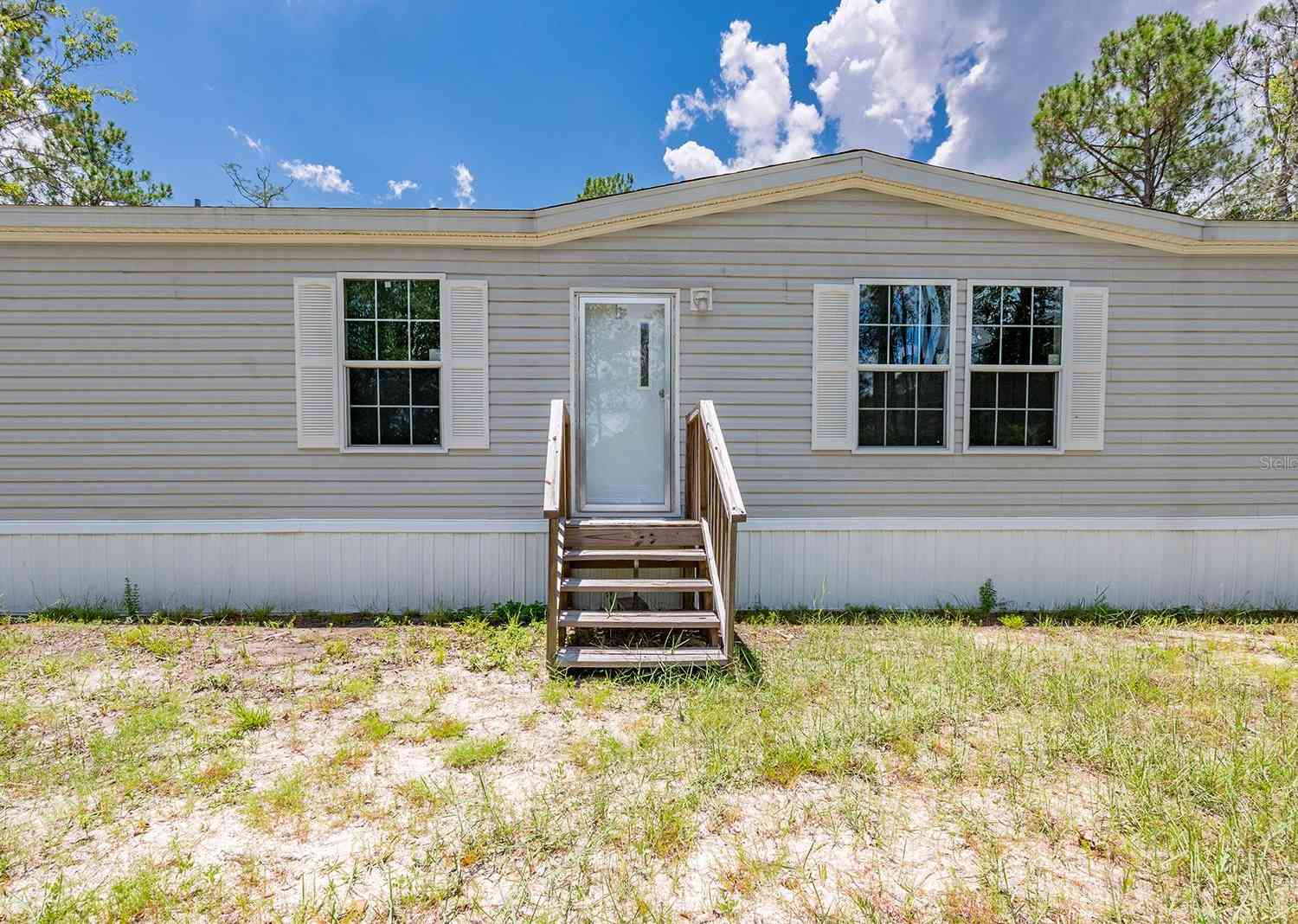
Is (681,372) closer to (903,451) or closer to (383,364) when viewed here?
(903,451)

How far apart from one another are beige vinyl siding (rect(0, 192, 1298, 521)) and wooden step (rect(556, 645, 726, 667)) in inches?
61.4

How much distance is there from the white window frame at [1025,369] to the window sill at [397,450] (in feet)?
14.0

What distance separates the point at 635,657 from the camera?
11.7ft

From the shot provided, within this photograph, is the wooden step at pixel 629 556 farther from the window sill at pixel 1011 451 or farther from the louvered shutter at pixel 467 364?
the window sill at pixel 1011 451

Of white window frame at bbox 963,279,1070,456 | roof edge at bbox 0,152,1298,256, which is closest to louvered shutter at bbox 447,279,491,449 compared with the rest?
roof edge at bbox 0,152,1298,256

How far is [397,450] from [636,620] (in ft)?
8.06

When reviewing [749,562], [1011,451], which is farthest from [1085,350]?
[749,562]

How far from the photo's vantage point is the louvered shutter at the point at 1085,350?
4.86 meters

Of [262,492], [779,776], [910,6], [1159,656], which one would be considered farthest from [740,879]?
[910,6]

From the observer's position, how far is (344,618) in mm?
4746

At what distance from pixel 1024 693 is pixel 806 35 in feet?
46.1

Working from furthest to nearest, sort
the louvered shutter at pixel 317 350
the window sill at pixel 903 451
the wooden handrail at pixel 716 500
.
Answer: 1. the window sill at pixel 903 451
2. the louvered shutter at pixel 317 350
3. the wooden handrail at pixel 716 500

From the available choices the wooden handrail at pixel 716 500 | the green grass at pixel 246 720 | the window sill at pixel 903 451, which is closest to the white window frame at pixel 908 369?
the window sill at pixel 903 451

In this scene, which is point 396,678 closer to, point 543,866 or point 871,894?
point 543,866
